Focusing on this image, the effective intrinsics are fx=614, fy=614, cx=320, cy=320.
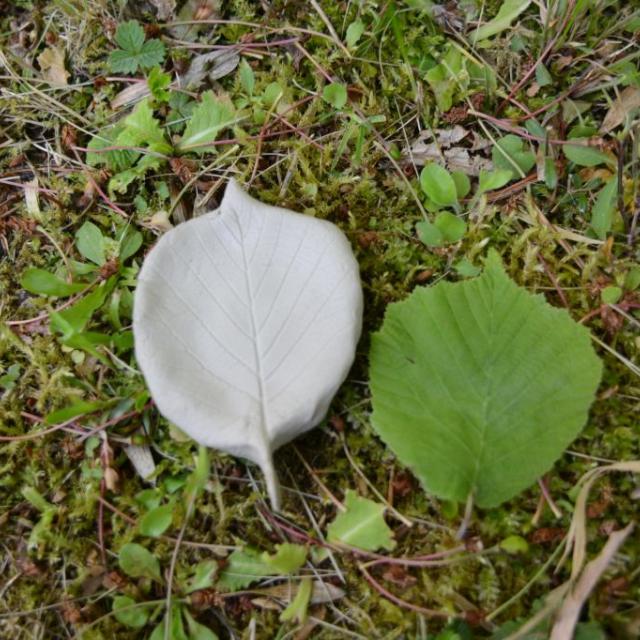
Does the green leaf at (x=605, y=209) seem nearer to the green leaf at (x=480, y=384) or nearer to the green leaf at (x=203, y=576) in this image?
the green leaf at (x=480, y=384)

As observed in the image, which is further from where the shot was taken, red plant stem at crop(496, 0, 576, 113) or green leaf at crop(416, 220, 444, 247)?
red plant stem at crop(496, 0, 576, 113)

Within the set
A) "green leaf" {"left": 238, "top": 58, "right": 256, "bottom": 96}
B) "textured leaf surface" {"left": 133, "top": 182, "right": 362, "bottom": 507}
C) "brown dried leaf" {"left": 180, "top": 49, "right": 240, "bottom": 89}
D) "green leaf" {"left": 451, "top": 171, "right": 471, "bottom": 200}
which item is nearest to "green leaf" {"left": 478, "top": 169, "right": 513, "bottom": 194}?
"green leaf" {"left": 451, "top": 171, "right": 471, "bottom": 200}

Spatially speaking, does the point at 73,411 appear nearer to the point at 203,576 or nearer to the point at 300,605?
the point at 203,576

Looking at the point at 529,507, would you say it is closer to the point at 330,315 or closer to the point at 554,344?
the point at 554,344

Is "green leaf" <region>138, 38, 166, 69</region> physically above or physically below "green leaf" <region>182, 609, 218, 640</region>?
above

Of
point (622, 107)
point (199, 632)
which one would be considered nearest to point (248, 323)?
point (199, 632)

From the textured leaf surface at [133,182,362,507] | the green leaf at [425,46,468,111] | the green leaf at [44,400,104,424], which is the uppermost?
the green leaf at [425,46,468,111]

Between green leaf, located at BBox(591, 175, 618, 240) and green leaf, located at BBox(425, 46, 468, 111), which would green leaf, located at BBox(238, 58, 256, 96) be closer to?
green leaf, located at BBox(425, 46, 468, 111)
